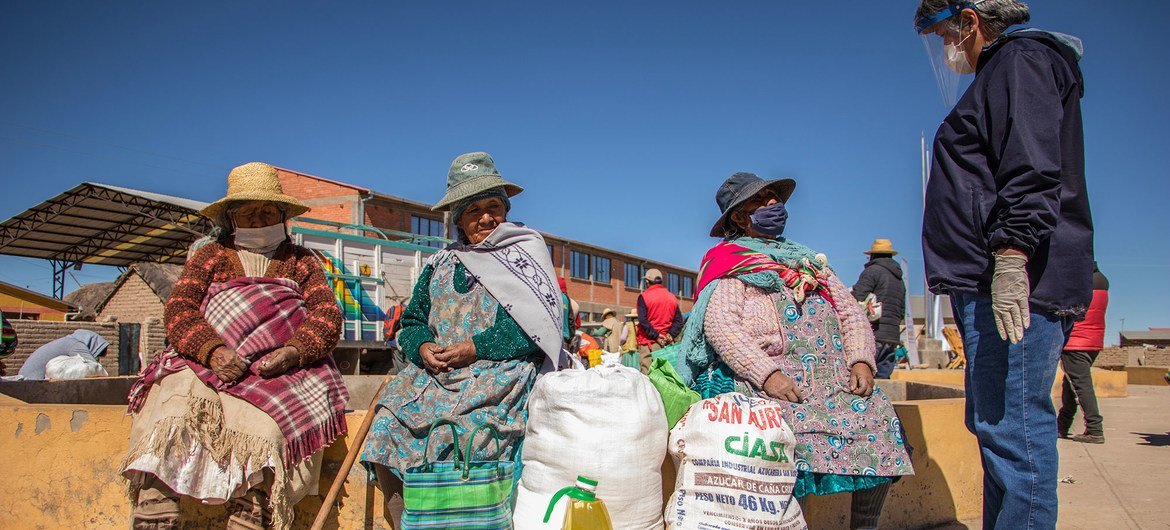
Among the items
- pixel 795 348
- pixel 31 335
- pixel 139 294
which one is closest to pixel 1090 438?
pixel 795 348

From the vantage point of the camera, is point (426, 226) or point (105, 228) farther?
point (426, 226)

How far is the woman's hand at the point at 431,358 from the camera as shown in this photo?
2.90 m

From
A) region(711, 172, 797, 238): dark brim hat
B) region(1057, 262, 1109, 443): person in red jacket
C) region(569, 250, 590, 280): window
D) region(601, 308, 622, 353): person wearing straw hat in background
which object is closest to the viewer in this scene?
region(711, 172, 797, 238): dark brim hat

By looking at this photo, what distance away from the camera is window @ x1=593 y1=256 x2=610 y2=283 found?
1412 inches

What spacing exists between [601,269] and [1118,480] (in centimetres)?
3209

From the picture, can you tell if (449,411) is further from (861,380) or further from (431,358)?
(861,380)

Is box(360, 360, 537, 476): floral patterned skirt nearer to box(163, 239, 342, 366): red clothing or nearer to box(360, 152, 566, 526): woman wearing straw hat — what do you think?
box(360, 152, 566, 526): woman wearing straw hat

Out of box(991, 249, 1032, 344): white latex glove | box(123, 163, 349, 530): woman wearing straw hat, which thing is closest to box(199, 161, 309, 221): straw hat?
box(123, 163, 349, 530): woman wearing straw hat

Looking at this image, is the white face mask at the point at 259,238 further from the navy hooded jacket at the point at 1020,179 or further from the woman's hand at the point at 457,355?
the navy hooded jacket at the point at 1020,179

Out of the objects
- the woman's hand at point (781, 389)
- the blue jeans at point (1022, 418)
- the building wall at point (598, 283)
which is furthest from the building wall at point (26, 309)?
the blue jeans at point (1022, 418)

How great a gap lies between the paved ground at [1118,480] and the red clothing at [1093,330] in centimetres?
83

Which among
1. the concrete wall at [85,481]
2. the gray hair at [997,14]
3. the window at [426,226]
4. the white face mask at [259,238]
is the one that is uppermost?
the window at [426,226]

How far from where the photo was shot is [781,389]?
2750mm

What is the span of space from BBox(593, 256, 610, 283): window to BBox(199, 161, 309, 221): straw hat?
3241 cm
